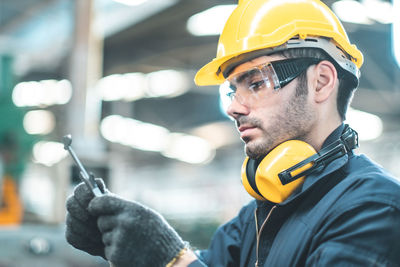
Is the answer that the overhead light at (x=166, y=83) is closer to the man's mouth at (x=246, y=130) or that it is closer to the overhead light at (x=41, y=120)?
the overhead light at (x=41, y=120)

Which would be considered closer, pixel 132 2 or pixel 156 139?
pixel 132 2

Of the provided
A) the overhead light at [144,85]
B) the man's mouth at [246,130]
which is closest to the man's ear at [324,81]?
the man's mouth at [246,130]

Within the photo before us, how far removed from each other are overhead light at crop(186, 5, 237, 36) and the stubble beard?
7093 millimetres

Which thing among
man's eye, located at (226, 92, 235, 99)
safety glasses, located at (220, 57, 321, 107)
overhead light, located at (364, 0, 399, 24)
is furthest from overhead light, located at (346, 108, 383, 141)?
safety glasses, located at (220, 57, 321, 107)

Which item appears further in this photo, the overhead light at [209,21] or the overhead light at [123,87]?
the overhead light at [123,87]

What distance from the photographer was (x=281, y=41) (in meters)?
1.55

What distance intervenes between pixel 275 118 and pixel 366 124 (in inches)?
506

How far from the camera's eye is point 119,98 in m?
13.3

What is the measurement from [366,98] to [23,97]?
8451 millimetres

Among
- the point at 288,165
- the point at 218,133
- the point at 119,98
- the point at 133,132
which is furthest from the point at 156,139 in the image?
the point at 288,165

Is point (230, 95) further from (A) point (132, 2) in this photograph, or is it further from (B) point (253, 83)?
(A) point (132, 2)

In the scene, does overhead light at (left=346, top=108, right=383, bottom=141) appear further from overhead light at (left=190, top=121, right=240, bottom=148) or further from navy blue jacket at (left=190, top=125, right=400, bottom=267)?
navy blue jacket at (left=190, top=125, right=400, bottom=267)

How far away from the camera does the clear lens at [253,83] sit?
1585 millimetres

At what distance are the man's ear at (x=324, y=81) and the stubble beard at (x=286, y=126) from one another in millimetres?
50
